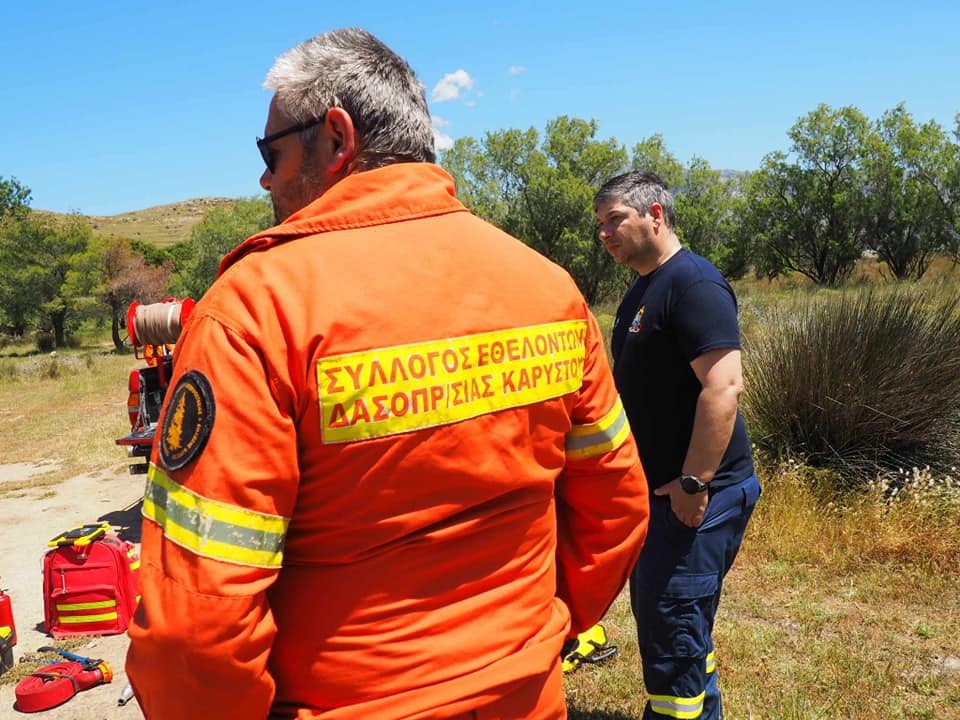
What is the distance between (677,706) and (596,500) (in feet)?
4.21

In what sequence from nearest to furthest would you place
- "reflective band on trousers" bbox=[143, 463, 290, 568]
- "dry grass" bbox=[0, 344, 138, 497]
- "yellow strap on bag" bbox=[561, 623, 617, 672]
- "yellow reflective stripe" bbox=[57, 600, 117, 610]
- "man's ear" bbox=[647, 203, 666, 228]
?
Answer: 1. "reflective band on trousers" bbox=[143, 463, 290, 568]
2. "man's ear" bbox=[647, 203, 666, 228]
3. "yellow strap on bag" bbox=[561, 623, 617, 672]
4. "yellow reflective stripe" bbox=[57, 600, 117, 610]
5. "dry grass" bbox=[0, 344, 138, 497]

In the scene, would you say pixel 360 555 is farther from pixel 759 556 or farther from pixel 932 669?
pixel 759 556

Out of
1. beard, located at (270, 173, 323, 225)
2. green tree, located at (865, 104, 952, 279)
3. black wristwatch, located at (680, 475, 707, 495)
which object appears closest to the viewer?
beard, located at (270, 173, 323, 225)

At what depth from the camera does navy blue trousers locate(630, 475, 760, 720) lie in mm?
A: 2518

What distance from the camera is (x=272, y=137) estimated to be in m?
1.38

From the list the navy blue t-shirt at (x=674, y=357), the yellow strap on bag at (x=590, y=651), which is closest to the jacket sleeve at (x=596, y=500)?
the navy blue t-shirt at (x=674, y=357)

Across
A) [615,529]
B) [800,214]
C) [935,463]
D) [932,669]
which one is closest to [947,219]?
[800,214]

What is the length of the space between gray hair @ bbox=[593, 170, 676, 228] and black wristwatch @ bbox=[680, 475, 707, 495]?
3.41 ft

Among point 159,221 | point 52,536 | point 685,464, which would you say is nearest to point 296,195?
point 685,464

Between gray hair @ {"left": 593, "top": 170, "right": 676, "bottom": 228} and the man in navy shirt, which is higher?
gray hair @ {"left": 593, "top": 170, "right": 676, "bottom": 228}

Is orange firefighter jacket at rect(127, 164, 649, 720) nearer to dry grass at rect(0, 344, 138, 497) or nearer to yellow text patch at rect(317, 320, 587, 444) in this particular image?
yellow text patch at rect(317, 320, 587, 444)

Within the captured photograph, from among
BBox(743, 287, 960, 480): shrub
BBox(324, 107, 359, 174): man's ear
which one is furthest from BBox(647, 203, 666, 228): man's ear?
BBox(743, 287, 960, 480): shrub

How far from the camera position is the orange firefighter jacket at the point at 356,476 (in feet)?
3.62

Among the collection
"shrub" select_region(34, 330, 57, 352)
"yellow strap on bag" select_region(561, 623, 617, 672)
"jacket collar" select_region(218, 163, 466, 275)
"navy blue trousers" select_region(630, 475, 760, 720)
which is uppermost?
"jacket collar" select_region(218, 163, 466, 275)
